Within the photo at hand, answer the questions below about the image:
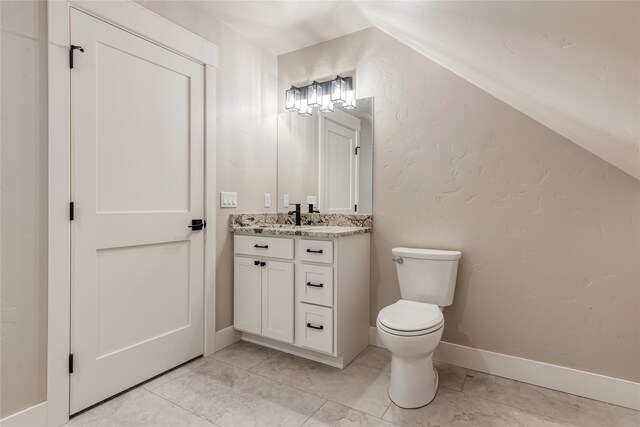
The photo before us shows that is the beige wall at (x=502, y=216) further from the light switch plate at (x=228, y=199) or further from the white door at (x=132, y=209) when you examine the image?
the white door at (x=132, y=209)

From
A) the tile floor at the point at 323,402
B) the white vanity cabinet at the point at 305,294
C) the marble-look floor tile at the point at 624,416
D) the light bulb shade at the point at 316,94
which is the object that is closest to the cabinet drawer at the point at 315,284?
the white vanity cabinet at the point at 305,294

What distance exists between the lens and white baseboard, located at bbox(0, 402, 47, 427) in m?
1.41

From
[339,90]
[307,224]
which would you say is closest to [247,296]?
[307,224]

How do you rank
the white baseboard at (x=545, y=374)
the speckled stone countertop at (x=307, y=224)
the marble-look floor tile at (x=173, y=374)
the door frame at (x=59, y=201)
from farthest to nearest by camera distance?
1. the speckled stone countertop at (x=307, y=224)
2. the marble-look floor tile at (x=173, y=374)
3. the white baseboard at (x=545, y=374)
4. the door frame at (x=59, y=201)

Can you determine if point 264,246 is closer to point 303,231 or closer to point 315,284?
point 303,231

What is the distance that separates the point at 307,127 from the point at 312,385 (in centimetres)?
195

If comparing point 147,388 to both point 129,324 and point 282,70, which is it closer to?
point 129,324

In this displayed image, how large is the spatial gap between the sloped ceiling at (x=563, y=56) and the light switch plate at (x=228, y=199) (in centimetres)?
156

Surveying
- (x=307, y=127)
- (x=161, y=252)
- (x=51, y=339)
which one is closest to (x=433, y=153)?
(x=307, y=127)

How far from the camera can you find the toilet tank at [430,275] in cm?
202

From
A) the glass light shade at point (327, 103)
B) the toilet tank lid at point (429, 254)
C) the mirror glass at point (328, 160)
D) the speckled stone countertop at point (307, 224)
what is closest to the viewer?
the toilet tank lid at point (429, 254)

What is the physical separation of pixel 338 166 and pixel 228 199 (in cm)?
90

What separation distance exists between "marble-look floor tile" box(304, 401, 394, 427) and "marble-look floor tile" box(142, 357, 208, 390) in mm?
926

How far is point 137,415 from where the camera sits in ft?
5.28
